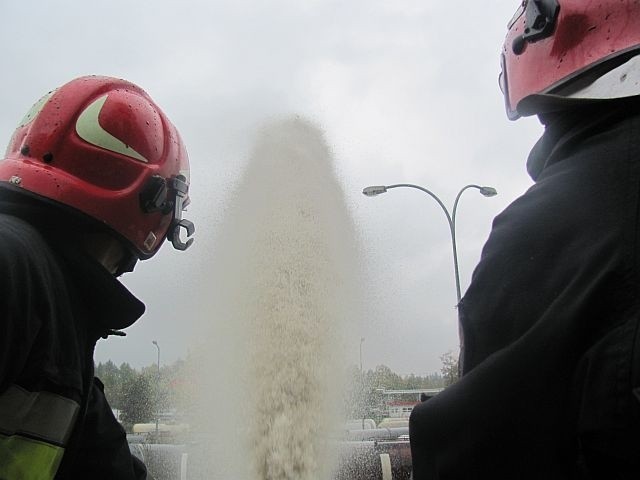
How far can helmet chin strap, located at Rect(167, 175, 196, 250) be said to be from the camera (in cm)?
304

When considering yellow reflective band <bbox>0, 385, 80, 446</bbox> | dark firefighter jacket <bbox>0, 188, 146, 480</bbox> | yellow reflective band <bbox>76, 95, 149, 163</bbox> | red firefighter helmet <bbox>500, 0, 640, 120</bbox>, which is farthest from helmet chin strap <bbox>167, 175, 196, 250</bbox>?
red firefighter helmet <bbox>500, 0, 640, 120</bbox>

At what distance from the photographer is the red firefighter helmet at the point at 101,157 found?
2488 mm

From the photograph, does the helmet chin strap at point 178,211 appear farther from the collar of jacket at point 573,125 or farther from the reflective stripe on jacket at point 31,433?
the collar of jacket at point 573,125

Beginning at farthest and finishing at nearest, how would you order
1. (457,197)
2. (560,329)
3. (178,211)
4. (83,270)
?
1. (457,197)
2. (178,211)
3. (83,270)
4. (560,329)

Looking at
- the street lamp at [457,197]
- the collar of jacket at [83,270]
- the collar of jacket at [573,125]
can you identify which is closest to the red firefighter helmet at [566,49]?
the collar of jacket at [573,125]

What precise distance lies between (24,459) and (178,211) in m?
1.63

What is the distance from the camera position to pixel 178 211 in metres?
3.07

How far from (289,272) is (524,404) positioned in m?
12.1

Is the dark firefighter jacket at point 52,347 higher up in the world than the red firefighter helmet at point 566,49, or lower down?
lower down

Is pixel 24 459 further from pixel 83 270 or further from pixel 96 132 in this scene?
pixel 96 132

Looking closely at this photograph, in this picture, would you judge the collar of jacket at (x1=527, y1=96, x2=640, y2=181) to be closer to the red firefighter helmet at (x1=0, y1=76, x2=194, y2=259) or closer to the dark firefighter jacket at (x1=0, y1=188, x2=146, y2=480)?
the dark firefighter jacket at (x1=0, y1=188, x2=146, y2=480)

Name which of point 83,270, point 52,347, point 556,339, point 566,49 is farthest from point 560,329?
point 83,270

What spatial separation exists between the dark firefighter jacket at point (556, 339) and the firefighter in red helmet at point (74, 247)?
1.08 metres

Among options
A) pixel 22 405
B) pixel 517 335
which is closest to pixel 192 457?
pixel 22 405
